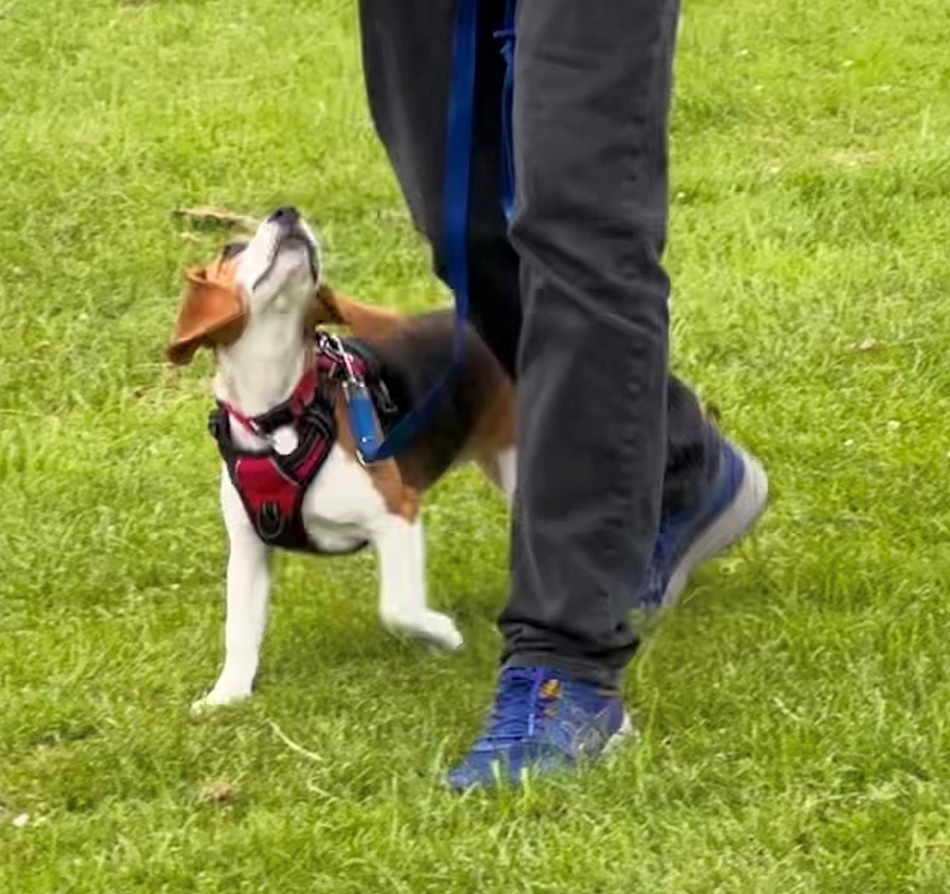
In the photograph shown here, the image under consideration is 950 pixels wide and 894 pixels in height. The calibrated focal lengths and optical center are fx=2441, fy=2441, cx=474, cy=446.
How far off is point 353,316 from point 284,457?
481 mm

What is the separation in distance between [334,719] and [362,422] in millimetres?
504

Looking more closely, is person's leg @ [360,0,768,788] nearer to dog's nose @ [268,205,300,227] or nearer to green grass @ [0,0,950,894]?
green grass @ [0,0,950,894]

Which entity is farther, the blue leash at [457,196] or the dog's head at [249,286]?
the dog's head at [249,286]

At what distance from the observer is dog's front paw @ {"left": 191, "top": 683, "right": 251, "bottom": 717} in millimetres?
4008

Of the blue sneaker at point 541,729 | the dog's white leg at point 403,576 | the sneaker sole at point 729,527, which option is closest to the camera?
the blue sneaker at point 541,729

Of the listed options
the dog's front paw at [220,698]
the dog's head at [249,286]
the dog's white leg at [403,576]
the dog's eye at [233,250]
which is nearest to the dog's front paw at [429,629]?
the dog's white leg at [403,576]

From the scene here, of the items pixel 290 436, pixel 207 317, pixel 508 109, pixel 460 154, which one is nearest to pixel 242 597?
pixel 290 436

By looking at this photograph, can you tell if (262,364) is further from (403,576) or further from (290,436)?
(403,576)

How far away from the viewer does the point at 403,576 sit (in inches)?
163

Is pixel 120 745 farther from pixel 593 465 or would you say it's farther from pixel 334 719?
pixel 593 465

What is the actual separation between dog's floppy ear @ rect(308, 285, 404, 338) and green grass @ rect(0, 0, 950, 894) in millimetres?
502

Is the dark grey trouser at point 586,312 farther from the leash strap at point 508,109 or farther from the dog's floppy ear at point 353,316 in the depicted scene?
the dog's floppy ear at point 353,316

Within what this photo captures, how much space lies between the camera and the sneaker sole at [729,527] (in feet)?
13.9

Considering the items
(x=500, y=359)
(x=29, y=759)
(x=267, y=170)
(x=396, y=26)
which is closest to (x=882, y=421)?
(x=500, y=359)
